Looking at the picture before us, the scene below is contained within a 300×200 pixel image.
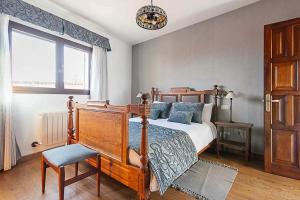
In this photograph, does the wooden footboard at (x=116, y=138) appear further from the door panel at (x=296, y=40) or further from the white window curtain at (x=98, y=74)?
the door panel at (x=296, y=40)

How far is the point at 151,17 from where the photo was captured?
209 cm

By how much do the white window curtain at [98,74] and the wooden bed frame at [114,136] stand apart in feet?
4.12

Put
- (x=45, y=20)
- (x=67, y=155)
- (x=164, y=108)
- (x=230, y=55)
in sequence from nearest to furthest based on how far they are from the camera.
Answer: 1. (x=67, y=155)
2. (x=45, y=20)
3. (x=230, y=55)
4. (x=164, y=108)

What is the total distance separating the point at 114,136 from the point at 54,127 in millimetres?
1679

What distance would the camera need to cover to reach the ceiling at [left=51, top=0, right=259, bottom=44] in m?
2.75

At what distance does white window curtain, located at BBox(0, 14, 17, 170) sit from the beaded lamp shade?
1.95 meters

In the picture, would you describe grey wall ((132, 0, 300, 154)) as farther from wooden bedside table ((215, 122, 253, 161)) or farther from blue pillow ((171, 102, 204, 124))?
blue pillow ((171, 102, 204, 124))

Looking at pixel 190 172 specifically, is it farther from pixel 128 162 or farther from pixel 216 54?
pixel 216 54

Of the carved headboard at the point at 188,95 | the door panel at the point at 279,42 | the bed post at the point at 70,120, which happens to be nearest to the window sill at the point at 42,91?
the bed post at the point at 70,120

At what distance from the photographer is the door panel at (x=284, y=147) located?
216 cm

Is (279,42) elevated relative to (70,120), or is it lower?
elevated

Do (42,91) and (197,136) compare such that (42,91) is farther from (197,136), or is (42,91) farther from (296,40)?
(296,40)

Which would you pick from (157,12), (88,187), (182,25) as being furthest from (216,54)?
(88,187)

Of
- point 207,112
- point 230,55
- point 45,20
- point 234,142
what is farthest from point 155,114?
point 45,20
